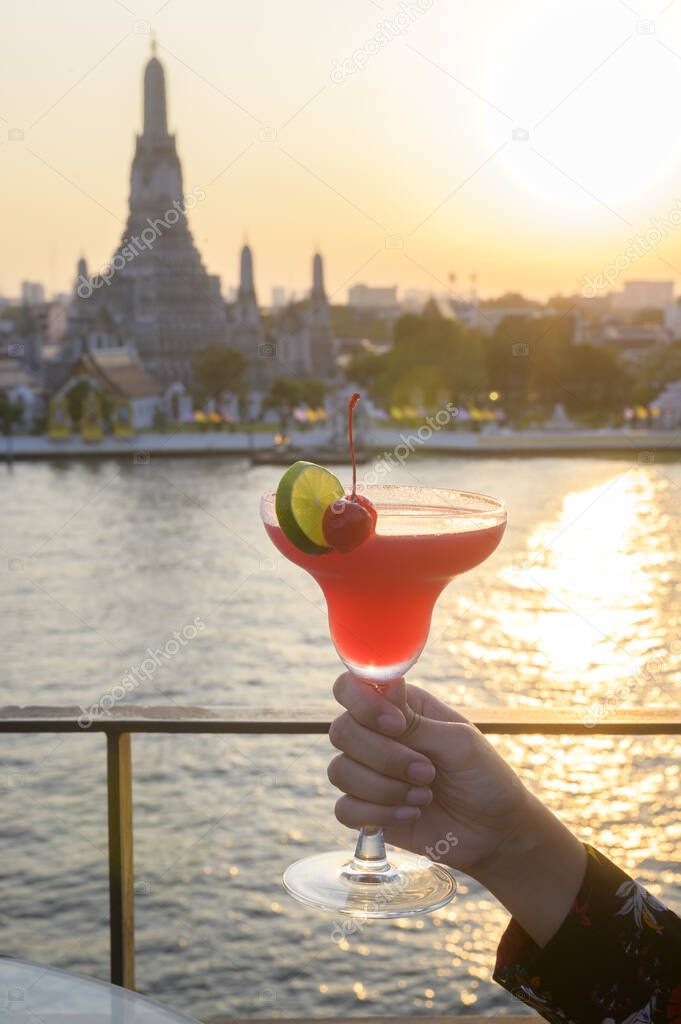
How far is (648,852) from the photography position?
572 inches

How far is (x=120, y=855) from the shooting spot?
1.32 meters

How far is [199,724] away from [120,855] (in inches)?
7.9

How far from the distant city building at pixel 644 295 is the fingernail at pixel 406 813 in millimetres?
90720

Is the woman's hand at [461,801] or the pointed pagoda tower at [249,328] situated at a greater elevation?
the pointed pagoda tower at [249,328]

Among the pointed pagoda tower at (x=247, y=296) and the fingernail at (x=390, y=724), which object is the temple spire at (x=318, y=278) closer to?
the pointed pagoda tower at (x=247, y=296)

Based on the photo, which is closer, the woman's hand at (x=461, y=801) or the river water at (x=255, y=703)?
the woman's hand at (x=461, y=801)

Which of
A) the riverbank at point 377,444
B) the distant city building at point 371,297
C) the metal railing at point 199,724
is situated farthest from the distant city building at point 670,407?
the metal railing at point 199,724

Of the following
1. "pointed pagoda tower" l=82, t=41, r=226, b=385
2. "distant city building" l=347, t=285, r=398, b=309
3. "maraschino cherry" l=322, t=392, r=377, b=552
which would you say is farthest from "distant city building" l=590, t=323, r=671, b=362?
"maraschino cherry" l=322, t=392, r=377, b=552

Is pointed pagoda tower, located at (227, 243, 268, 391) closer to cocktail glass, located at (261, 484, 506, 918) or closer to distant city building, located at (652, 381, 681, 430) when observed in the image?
distant city building, located at (652, 381, 681, 430)

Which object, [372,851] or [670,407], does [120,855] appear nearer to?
[372,851]

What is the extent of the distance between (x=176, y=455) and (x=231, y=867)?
39.3m

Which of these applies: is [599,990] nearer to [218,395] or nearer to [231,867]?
[231,867]

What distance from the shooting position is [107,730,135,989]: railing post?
4.15 feet

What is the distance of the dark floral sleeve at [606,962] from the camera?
84 centimetres
